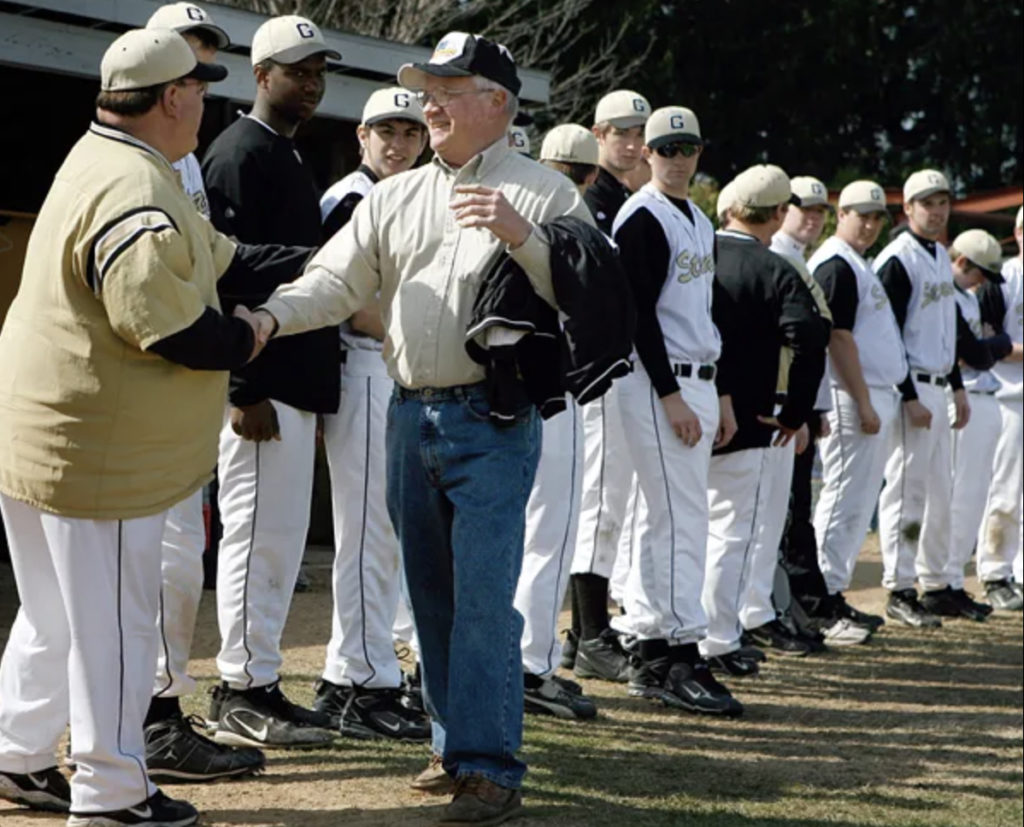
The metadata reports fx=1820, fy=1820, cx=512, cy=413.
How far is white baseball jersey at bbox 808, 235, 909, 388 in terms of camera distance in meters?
9.73

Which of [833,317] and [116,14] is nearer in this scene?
[116,14]

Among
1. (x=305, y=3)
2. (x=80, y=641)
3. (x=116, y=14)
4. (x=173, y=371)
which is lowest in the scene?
(x=80, y=641)

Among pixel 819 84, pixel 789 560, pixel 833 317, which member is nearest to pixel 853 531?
pixel 789 560

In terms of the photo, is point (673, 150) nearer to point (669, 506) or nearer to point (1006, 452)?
point (669, 506)

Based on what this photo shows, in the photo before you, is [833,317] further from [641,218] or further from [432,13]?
[432,13]

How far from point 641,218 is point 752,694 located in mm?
2207

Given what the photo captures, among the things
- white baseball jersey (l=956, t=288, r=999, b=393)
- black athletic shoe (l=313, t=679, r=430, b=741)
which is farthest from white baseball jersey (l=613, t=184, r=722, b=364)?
white baseball jersey (l=956, t=288, r=999, b=393)

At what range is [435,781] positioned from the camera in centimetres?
553

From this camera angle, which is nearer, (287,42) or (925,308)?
(287,42)

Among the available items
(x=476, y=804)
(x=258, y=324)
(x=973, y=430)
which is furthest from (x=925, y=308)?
(x=258, y=324)

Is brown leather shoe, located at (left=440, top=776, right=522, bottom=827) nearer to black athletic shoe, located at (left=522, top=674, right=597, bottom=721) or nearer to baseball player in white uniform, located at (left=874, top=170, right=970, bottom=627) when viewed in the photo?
black athletic shoe, located at (left=522, top=674, right=597, bottom=721)

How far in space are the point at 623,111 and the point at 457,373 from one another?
2952 millimetres

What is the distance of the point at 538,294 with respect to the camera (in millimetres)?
5074

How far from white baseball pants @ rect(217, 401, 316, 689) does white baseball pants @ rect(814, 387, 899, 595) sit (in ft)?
14.4
